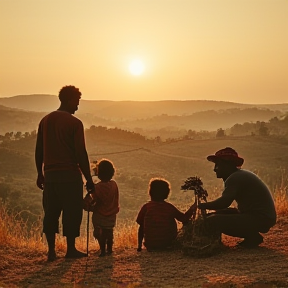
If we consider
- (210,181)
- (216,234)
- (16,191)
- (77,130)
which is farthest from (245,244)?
(210,181)

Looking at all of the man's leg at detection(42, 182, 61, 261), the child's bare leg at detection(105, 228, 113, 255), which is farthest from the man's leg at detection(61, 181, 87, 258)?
the child's bare leg at detection(105, 228, 113, 255)

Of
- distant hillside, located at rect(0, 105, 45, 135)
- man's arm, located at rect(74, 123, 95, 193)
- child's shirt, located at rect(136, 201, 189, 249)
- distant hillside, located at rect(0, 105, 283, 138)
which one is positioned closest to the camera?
man's arm, located at rect(74, 123, 95, 193)

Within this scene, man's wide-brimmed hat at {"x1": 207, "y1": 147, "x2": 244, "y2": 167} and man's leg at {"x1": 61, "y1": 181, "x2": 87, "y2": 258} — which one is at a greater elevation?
man's wide-brimmed hat at {"x1": 207, "y1": 147, "x2": 244, "y2": 167}

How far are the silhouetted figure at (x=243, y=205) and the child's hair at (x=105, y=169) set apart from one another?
1.34m

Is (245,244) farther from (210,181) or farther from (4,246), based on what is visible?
(210,181)

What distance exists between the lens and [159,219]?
→ 7.46 metres

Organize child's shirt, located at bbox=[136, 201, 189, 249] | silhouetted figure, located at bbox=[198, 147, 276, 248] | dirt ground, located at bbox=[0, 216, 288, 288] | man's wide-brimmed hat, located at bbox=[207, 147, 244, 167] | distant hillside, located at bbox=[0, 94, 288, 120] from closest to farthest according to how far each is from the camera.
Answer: dirt ground, located at bbox=[0, 216, 288, 288], silhouetted figure, located at bbox=[198, 147, 276, 248], man's wide-brimmed hat, located at bbox=[207, 147, 244, 167], child's shirt, located at bbox=[136, 201, 189, 249], distant hillside, located at bbox=[0, 94, 288, 120]

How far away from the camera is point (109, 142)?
42406mm

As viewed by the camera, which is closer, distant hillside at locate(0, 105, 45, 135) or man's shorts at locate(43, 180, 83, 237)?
man's shorts at locate(43, 180, 83, 237)

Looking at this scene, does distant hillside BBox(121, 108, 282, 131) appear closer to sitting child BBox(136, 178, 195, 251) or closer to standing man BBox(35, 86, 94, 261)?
sitting child BBox(136, 178, 195, 251)

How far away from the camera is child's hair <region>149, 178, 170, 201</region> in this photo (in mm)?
7514

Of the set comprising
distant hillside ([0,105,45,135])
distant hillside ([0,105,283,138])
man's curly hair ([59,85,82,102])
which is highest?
distant hillside ([0,105,283,138])

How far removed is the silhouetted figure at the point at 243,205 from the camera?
703cm

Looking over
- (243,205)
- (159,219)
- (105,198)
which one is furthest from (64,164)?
(243,205)
